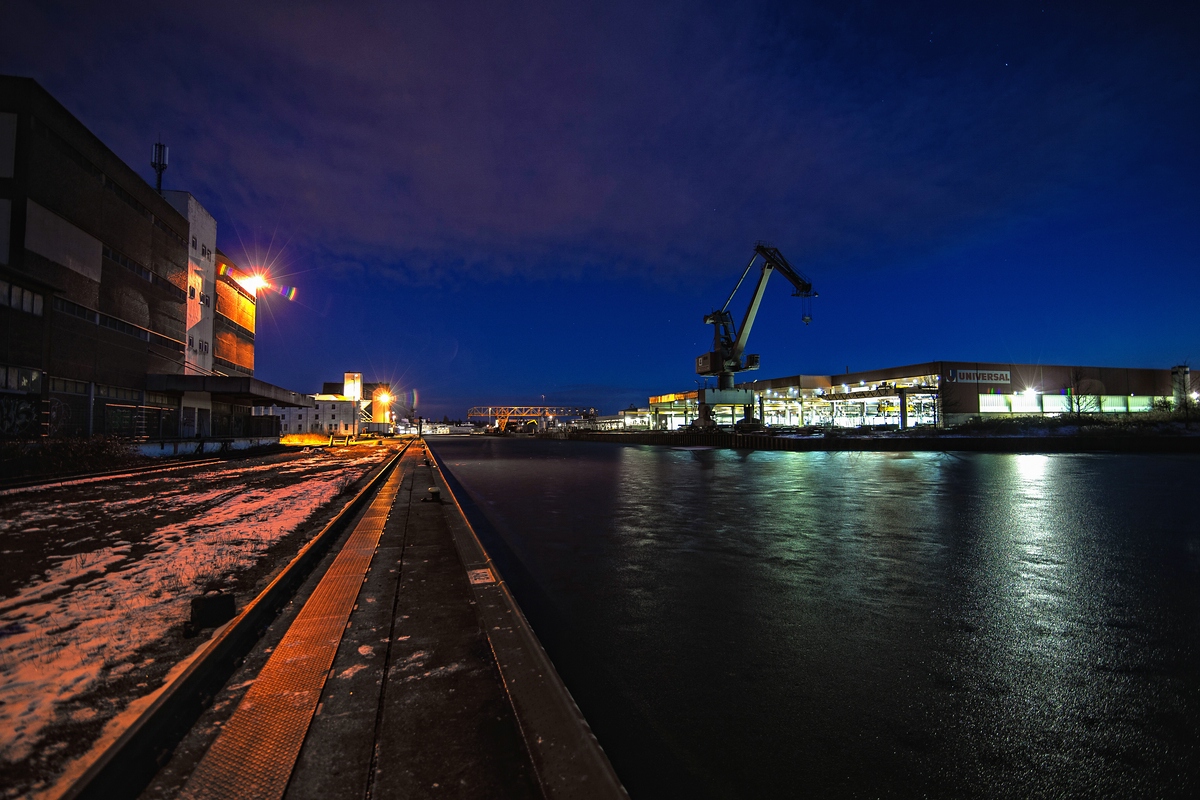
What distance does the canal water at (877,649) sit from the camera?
2629mm

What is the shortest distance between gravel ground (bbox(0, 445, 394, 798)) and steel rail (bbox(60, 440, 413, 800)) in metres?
0.19

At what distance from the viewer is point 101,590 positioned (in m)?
4.90

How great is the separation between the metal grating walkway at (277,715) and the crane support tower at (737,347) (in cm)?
5349

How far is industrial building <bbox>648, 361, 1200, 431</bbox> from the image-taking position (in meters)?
61.3

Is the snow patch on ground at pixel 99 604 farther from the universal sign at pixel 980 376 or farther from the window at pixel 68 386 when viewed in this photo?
the universal sign at pixel 980 376

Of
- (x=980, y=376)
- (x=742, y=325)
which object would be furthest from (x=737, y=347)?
(x=980, y=376)

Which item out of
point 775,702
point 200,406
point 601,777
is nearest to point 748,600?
point 775,702

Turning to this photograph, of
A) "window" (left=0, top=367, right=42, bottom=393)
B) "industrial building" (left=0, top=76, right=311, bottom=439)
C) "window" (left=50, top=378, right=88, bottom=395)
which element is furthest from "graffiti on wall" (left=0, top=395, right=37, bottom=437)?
"window" (left=50, top=378, right=88, bottom=395)

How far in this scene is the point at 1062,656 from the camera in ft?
12.8

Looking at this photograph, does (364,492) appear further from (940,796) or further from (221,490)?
(940,796)

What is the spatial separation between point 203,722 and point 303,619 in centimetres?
147

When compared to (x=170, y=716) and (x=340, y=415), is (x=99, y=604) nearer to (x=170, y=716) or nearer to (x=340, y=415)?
(x=170, y=716)

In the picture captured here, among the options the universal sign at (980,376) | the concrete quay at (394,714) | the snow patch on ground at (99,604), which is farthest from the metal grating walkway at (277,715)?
the universal sign at (980,376)

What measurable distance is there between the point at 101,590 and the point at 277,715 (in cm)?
366
